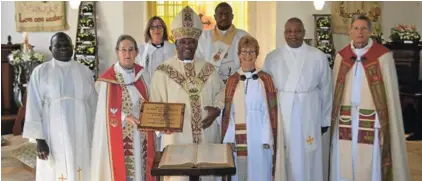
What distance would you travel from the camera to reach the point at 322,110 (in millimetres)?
4891

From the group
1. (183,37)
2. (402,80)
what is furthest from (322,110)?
(402,80)

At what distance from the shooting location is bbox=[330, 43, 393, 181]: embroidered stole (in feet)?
15.9

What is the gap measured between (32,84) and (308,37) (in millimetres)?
6620

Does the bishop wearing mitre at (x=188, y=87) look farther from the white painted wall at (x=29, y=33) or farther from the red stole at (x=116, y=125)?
the white painted wall at (x=29, y=33)

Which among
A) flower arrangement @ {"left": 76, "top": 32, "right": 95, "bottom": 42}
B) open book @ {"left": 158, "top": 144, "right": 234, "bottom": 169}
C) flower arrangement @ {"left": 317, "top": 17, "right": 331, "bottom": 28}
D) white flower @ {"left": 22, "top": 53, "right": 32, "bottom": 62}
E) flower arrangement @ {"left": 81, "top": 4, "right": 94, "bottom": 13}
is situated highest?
flower arrangement @ {"left": 81, "top": 4, "right": 94, "bottom": 13}

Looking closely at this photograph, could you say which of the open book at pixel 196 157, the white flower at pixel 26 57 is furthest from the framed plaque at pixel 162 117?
the white flower at pixel 26 57

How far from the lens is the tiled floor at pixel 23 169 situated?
6.56m

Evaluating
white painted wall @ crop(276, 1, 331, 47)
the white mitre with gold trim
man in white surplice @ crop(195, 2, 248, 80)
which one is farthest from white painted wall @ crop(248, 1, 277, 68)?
the white mitre with gold trim

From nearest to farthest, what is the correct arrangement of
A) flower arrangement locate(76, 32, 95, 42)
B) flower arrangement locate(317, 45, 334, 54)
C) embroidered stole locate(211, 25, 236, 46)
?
embroidered stole locate(211, 25, 236, 46)
flower arrangement locate(76, 32, 95, 42)
flower arrangement locate(317, 45, 334, 54)

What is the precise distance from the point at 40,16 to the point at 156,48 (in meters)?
4.90

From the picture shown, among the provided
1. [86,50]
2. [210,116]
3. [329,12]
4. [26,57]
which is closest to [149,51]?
[210,116]

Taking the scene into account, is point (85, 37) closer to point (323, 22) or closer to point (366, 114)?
point (323, 22)

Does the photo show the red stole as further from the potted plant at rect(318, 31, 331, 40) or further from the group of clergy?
the potted plant at rect(318, 31, 331, 40)

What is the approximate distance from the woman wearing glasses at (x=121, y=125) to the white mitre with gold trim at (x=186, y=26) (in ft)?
1.11
